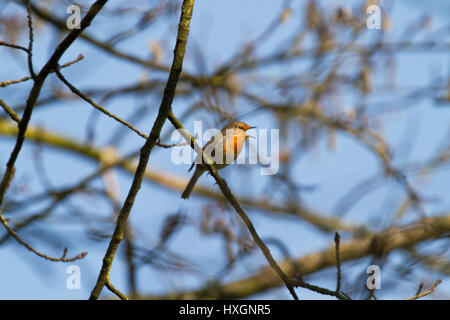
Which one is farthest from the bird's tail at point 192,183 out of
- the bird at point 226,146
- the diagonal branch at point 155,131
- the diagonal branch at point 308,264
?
the diagonal branch at point 155,131

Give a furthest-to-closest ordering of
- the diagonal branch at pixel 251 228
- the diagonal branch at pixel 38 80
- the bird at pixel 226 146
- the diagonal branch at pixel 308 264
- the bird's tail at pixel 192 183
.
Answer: the diagonal branch at pixel 308 264
the bird's tail at pixel 192 183
the bird at pixel 226 146
the diagonal branch at pixel 251 228
the diagonal branch at pixel 38 80

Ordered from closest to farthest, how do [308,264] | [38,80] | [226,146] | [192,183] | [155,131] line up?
[155,131], [38,80], [226,146], [192,183], [308,264]

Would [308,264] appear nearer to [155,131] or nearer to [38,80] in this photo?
[155,131]

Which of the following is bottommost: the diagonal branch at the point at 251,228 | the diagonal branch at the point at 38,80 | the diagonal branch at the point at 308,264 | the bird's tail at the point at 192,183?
the diagonal branch at the point at 251,228

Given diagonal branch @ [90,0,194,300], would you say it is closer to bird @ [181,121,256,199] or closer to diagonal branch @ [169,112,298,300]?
diagonal branch @ [169,112,298,300]

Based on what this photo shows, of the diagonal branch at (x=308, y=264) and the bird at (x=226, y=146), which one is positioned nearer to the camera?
the bird at (x=226, y=146)

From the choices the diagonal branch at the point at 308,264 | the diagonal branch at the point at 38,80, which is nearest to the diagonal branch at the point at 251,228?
the diagonal branch at the point at 38,80

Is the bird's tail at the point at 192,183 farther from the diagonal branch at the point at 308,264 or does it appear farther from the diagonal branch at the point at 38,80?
the diagonal branch at the point at 38,80

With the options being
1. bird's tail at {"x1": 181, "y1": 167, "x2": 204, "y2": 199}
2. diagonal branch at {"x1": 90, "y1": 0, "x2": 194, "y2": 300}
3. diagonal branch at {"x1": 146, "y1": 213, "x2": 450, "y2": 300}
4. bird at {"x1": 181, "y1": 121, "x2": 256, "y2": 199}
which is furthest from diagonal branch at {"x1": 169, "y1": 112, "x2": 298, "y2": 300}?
diagonal branch at {"x1": 146, "y1": 213, "x2": 450, "y2": 300}

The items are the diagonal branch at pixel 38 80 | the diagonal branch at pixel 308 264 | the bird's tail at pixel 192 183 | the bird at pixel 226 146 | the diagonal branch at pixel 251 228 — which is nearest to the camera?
the diagonal branch at pixel 38 80

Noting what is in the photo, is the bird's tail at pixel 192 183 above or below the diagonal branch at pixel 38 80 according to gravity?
above

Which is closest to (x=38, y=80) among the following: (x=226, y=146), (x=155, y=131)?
(x=155, y=131)
